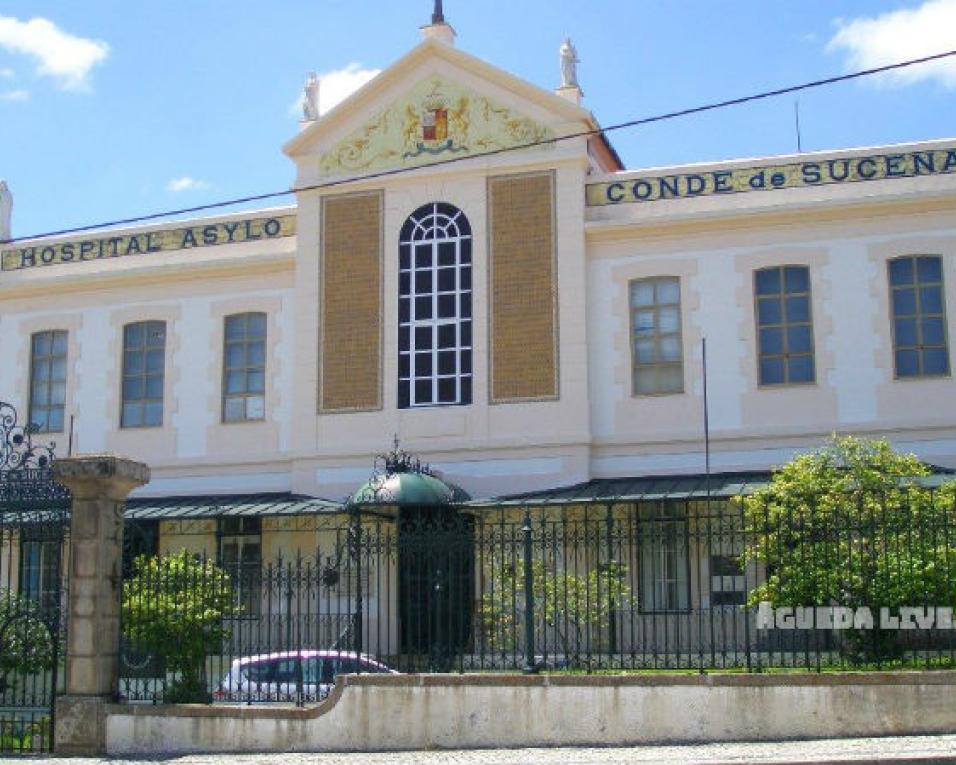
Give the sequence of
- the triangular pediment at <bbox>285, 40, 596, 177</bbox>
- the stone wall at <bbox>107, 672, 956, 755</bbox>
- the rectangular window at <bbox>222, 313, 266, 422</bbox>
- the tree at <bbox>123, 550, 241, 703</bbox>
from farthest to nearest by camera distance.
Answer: the rectangular window at <bbox>222, 313, 266, 422</bbox> → the triangular pediment at <bbox>285, 40, 596, 177</bbox> → the tree at <bbox>123, 550, 241, 703</bbox> → the stone wall at <bbox>107, 672, 956, 755</bbox>

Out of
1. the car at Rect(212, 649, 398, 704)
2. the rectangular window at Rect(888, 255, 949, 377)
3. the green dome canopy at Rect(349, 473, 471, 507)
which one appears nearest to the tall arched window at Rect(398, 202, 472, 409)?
the green dome canopy at Rect(349, 473, 471, 507)

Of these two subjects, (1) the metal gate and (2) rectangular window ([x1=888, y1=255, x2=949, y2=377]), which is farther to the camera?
(2) rectangular window ([x1=888, y1=255, x2=949, y2=377])

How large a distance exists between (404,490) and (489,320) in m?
3.87

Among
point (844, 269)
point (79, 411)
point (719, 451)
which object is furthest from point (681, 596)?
point (79, 411)

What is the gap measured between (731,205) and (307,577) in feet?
38.6

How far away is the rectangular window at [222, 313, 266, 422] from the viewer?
26.5 m

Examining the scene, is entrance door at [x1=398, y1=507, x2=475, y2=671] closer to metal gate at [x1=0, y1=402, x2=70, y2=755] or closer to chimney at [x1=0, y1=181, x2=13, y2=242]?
metal gate at [x1=0, y1=402, x2=70, y2=755]

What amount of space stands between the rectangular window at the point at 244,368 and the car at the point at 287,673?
1017 cm

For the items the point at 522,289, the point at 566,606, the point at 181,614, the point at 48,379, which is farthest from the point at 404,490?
the point at 48,379

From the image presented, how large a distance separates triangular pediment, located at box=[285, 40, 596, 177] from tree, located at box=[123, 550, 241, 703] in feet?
36.7

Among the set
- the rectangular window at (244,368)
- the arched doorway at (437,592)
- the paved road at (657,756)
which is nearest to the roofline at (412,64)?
Result: the rectangular window at (244,368)

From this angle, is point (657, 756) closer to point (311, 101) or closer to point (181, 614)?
point (181, 614)

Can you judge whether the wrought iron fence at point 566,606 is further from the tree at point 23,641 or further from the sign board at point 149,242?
the sign board at point 149,242

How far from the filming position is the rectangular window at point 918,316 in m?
23.0
